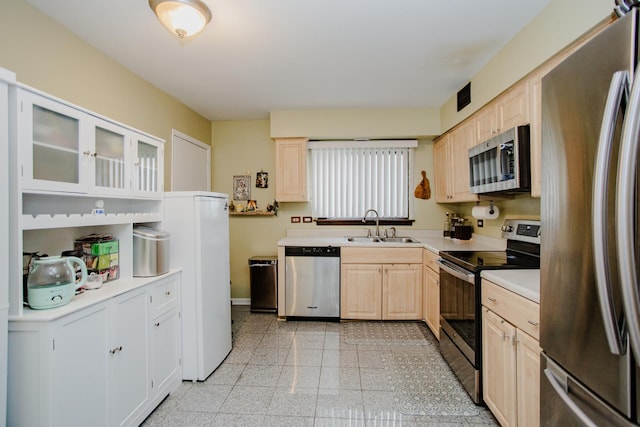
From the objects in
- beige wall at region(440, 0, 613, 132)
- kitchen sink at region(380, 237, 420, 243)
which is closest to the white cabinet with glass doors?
→ kitchen sink at region(380, 237, 420, 243)

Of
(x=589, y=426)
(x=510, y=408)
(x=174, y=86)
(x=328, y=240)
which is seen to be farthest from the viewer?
(x=328, y=240)

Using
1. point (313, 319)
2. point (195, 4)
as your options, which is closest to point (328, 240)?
point (313, 319)

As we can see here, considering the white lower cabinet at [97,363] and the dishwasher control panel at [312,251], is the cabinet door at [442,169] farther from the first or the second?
the white lower cabinet at [97,363]

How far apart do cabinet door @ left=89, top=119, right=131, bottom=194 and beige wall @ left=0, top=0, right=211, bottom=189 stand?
0.44 meters

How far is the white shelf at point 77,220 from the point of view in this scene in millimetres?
1316

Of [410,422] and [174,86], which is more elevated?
[174,86]

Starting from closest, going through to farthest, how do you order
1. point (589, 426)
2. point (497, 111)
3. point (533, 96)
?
point (589, 426)
point (533, 96)
point (497, 111)

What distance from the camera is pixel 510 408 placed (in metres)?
1.55

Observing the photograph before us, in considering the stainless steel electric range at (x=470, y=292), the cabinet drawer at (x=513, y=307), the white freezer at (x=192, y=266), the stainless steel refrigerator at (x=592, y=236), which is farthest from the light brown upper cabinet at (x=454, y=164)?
the white freezer at (x=192, y=266)

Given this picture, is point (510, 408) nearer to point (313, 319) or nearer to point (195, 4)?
point (313, 319)

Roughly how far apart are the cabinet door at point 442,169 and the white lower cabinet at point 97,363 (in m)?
3.05

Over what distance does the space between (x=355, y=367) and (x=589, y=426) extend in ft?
→ 5.82

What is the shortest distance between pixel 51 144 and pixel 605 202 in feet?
7.29

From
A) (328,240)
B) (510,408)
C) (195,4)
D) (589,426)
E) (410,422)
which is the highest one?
(195,4)
